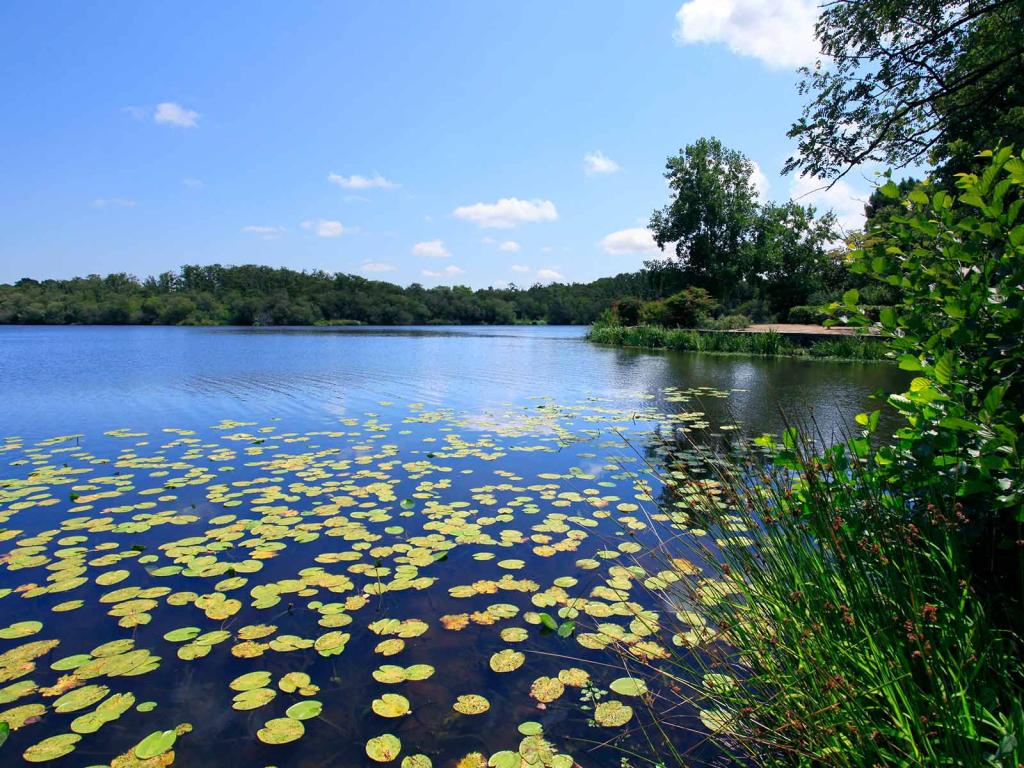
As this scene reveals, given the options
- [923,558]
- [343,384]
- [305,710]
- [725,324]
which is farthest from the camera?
[725,324]

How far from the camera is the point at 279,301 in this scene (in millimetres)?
83875

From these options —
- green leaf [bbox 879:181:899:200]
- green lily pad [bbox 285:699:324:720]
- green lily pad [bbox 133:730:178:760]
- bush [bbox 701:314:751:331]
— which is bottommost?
green lily pad [bbox 285:699:324:720]

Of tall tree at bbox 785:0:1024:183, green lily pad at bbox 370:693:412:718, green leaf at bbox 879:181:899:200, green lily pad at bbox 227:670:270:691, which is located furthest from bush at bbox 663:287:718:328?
green lily pad at bbox 227:670:270:691

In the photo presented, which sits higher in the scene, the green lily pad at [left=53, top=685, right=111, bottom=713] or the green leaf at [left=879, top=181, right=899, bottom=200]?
the green leaf at [left=879, top=181, right=899, bottom=200]

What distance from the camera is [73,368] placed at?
18.1 metres

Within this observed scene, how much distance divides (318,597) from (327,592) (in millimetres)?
79

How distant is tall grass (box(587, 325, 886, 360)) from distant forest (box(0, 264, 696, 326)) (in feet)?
77.0

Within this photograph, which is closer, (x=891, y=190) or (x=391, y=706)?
(x=891, y=190)

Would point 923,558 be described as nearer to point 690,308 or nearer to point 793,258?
point 690,308

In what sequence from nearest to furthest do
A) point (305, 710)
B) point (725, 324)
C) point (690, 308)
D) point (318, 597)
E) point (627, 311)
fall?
point (305, 710) < point (318, 597) < point (725, 324) < point (690, 308) < point (627, 311)

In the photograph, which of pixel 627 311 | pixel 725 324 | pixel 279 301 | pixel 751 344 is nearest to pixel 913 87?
pixel 751 344

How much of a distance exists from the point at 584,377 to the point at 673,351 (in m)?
14.0

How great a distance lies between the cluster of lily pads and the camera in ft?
8.45

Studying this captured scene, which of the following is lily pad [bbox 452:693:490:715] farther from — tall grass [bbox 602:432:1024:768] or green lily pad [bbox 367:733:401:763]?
tall grass [bbox 602:432:1024:768]
